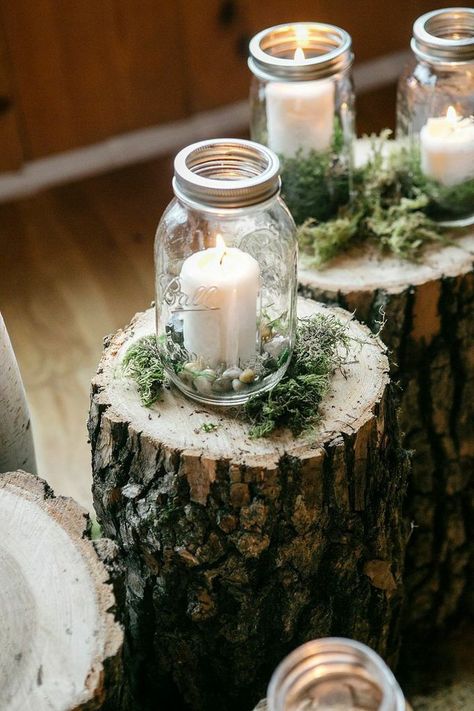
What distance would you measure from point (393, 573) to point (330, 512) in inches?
7.6

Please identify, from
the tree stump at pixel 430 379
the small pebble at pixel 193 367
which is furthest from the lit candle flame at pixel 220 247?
the tree stump at pixel 430 379

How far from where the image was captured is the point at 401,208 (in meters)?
1.57

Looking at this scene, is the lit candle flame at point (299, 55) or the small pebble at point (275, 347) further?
the lit candle flame at point (299, 55)

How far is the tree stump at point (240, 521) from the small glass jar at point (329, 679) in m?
0.25

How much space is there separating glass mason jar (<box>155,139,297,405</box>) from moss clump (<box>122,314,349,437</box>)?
0.02 m

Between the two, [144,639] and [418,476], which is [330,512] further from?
[418,476]

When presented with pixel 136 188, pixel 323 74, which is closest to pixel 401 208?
pixel 323 74

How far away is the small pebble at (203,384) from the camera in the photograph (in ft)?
4.01

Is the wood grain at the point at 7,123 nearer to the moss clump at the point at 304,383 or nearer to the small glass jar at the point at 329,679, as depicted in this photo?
the moss clump at the point at 304,383

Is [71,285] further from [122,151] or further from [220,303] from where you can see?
[220,303]

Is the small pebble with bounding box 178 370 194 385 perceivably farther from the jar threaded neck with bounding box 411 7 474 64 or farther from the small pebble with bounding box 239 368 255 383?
the jar threaded neck with bounding box 411 7 474 64

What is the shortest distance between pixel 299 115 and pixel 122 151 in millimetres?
1122

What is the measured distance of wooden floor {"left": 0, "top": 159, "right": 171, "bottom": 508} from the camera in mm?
2025

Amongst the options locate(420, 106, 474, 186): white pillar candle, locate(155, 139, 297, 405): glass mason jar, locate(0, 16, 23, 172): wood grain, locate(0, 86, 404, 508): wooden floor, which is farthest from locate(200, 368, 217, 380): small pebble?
locate(0, 16, 23, 172): wood grain
